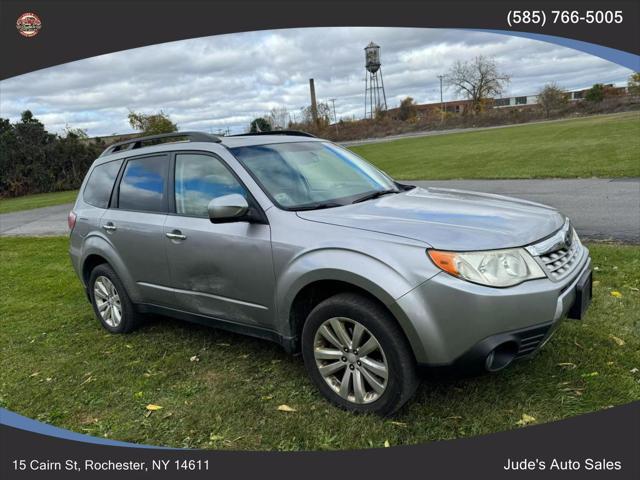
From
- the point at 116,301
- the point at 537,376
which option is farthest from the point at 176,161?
the point at 537,376

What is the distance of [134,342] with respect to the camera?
4.88 metres

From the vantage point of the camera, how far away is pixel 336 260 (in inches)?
123

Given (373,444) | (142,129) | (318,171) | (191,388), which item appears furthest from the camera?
(142,129)

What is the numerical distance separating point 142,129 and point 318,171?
1447 inches

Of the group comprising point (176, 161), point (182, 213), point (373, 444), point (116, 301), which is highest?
point (176, 161)

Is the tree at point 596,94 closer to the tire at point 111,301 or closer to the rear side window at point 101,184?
the rear side window at point 101,184

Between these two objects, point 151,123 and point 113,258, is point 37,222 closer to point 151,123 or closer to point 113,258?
point 113,258

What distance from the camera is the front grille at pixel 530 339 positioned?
2.86 meters

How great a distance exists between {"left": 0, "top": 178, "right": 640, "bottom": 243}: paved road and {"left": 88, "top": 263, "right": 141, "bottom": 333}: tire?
600 centimetres

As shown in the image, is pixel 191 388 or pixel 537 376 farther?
pixel 191 388

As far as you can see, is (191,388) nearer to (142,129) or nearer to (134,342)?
(134,342)

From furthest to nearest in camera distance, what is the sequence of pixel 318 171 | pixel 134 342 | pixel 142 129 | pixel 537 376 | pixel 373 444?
pixel 142 129 < pixel 134 342 < pixel 318 171 < pixel 537 376 < pixel 373 444

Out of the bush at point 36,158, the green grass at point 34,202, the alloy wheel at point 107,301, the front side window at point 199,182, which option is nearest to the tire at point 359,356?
the front side window at point 199,182

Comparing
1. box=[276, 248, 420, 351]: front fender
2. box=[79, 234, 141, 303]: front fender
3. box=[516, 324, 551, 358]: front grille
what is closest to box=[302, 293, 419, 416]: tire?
box=[276, 248, 420, 351]: front fender
